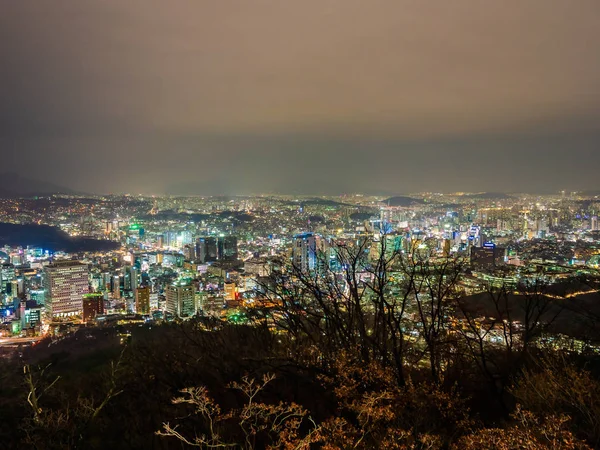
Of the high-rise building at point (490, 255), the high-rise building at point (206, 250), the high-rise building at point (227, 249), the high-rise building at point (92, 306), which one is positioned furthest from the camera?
the high-rise building at point (206, 250)

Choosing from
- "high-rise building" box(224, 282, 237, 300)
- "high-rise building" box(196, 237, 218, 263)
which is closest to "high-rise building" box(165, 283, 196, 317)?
"high-rise building" box(224, 282, 237, 300)

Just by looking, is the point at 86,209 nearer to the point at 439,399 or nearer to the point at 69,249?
the point at 69,249

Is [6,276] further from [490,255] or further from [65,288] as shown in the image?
[490,255]

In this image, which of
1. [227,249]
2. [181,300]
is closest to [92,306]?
[181,300]

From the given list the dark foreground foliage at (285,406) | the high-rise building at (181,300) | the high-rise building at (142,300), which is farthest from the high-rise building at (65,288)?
the dark foreground foliage at (285,406)

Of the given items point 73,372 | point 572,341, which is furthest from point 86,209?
point 572,341

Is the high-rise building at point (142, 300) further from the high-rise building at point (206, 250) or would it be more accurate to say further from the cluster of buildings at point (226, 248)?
the high-rise building at point (206, 250)
